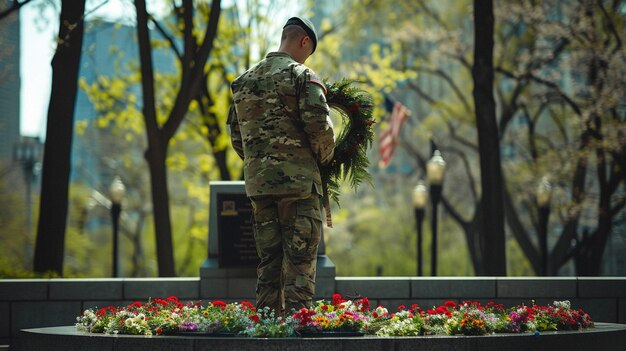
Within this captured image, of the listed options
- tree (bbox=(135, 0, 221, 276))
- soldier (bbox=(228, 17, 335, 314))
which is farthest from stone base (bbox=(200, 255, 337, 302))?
tree (bbox=(135, 0, 221, 276))

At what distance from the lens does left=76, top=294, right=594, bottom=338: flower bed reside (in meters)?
7.78

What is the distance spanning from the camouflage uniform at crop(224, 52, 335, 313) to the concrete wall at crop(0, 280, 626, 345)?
3.99 meters

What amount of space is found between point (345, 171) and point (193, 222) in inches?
1314

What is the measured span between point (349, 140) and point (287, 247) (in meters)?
1.28

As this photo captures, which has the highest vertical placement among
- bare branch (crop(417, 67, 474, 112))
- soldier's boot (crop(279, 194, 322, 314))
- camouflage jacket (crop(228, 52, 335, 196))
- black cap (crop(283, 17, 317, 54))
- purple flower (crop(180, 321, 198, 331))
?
bare branch (crop(417, 67, 474, 112))

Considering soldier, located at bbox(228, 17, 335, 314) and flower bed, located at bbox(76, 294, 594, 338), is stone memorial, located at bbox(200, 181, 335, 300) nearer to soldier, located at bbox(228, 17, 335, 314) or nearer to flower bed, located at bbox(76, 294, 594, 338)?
flower bed, located at bbox(76, 294, 594, 338)

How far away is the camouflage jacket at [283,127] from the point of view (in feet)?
27.3

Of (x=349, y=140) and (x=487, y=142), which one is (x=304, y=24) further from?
(x=487, y=142)

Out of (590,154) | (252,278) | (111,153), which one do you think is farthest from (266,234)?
(111,153)

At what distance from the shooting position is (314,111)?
27.2ft

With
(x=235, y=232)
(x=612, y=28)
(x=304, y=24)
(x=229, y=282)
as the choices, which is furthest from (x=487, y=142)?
(x=612, y=28)

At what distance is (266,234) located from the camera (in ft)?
27.9

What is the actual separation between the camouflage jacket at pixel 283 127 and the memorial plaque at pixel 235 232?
13.4ft

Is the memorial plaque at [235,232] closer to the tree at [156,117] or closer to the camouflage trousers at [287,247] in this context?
the camouflage trousers at [287,247]
